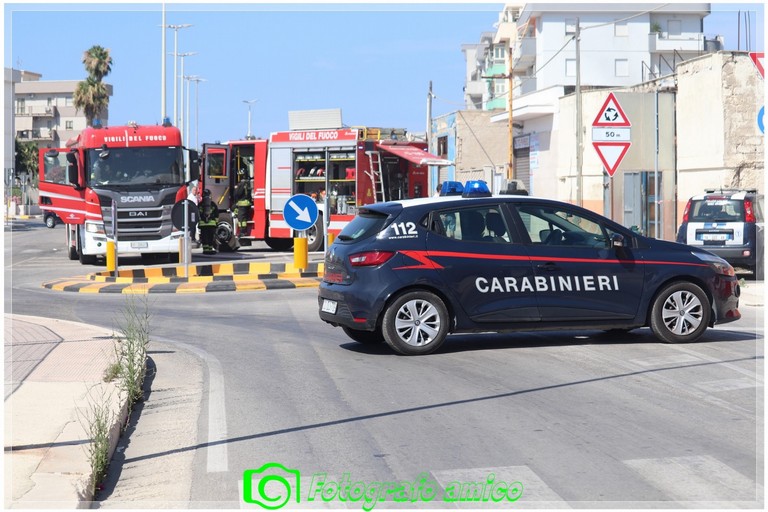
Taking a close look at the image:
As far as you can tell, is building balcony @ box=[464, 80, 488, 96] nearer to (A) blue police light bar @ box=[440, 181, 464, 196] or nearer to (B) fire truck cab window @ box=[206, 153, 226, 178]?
(B) fire truck cab window @ box=[206, 153, 226, 178]

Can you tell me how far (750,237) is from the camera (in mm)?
19641

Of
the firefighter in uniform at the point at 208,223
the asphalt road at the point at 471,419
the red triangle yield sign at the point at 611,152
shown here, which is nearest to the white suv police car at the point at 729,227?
the red triangle yield sign at the point at 611,152

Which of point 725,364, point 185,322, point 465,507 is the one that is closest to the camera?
point 465,507

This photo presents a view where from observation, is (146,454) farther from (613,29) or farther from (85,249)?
(613,29)

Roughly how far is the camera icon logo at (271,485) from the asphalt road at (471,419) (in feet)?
0.08

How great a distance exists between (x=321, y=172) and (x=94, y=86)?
175 feet

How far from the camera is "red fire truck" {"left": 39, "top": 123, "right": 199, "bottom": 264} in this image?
24.5 metres

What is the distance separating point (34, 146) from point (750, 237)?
304 ft

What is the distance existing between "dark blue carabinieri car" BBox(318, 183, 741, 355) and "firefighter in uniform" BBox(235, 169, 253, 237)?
18.5 m

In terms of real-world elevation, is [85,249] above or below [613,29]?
below

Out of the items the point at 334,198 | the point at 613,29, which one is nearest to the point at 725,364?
the point at 334,198

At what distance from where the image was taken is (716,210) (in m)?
20.4

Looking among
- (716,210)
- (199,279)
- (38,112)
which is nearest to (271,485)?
(199,279)

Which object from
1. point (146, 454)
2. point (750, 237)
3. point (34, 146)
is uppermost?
Result: point (34, 146)
